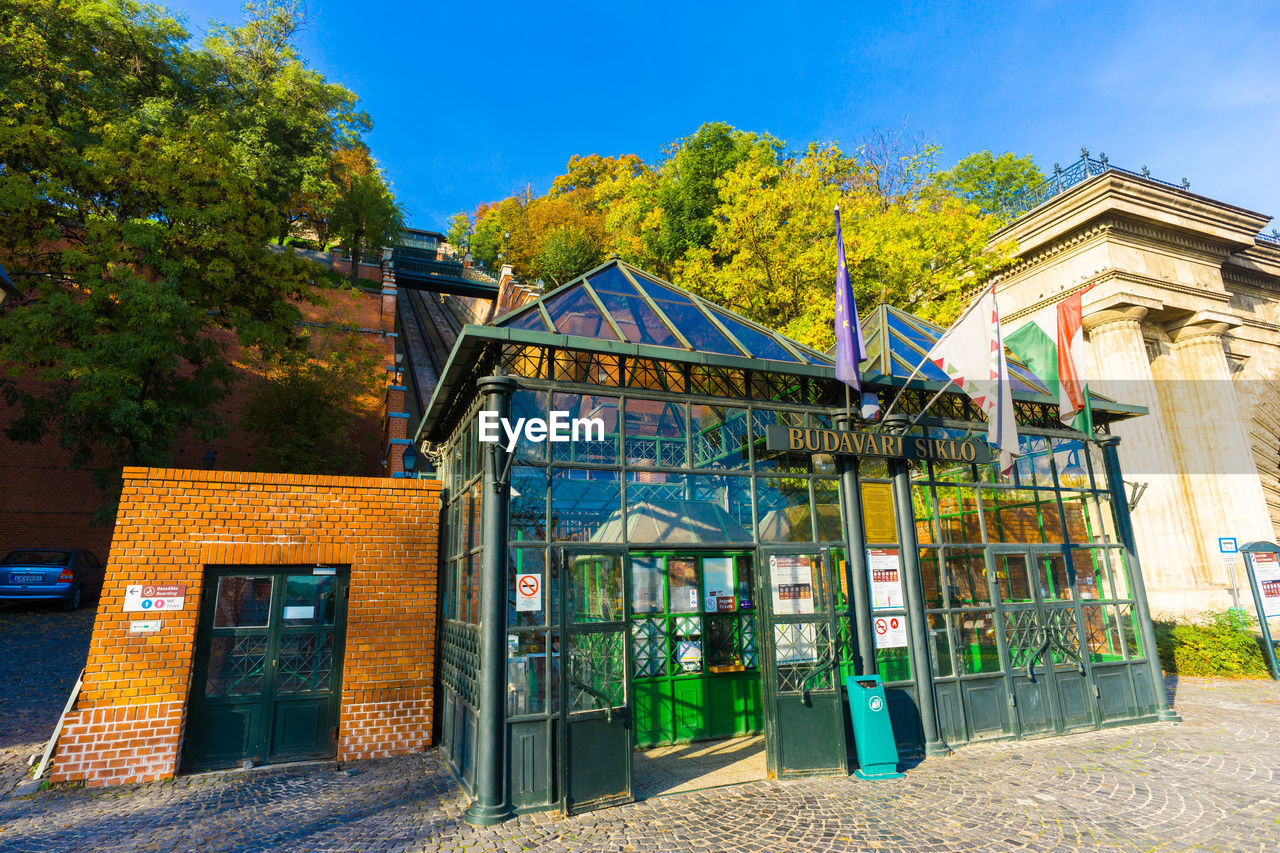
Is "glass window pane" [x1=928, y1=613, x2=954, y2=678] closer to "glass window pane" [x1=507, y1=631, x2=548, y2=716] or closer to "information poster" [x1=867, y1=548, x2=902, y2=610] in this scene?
"information poster" [x1=867, y1=548, x2=902, y2=610]

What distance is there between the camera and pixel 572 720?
6531mm

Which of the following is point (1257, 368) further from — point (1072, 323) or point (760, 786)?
point (760, 786)

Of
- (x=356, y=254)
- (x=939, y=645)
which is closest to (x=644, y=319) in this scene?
(x=939, y=645)

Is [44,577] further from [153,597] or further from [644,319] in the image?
[644,319]

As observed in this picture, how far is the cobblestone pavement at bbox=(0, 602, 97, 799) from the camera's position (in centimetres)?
793

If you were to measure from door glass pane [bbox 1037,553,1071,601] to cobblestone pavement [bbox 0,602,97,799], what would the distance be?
1308 cm

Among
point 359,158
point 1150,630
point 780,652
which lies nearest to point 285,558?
point 780,652

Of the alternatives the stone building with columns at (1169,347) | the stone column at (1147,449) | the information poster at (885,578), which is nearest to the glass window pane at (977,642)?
the information poster at (885,578)

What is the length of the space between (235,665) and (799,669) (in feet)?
22.9

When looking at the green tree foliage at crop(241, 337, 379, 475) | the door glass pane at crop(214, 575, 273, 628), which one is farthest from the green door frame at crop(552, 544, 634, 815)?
the green tree foliage at crop(241, 337, 379, 475)

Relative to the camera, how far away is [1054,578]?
977cm

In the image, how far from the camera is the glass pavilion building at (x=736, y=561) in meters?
6.69

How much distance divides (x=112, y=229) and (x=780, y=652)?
65.5 ft

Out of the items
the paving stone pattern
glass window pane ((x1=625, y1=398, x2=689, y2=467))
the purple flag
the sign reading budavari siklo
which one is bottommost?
the paving stone pattern
